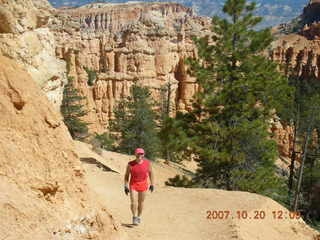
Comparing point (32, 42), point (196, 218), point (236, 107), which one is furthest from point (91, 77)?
point (32, 42)

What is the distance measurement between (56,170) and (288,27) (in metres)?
107

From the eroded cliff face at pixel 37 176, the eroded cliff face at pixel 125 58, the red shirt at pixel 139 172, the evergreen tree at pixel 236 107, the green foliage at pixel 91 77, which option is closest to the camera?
the eroded cliff face at pixel 37 176

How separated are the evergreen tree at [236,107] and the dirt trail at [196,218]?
3699 millimetres

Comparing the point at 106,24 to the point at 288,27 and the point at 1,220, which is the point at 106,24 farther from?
the point at 1,220

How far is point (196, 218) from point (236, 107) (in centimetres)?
682

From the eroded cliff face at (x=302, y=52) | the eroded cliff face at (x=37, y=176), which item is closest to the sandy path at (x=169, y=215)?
the eroded cliff face at (x=37, y=176)

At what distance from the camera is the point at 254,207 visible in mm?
8859

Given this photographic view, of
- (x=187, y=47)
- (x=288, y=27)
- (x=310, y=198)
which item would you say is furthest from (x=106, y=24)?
(x=310, y=198)

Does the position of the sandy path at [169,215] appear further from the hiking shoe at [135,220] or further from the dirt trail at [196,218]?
the hiking shoe at [135,220]

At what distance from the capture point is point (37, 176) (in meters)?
5.30

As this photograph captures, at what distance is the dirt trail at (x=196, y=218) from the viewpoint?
24.4ft
